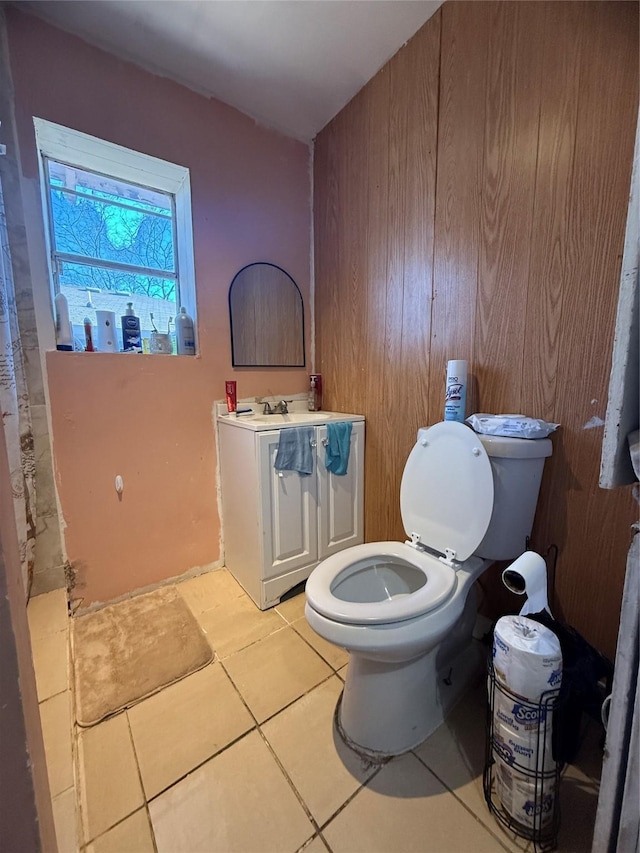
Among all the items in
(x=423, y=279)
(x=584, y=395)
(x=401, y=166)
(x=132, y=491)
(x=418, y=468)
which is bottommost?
(x=132, y=491)

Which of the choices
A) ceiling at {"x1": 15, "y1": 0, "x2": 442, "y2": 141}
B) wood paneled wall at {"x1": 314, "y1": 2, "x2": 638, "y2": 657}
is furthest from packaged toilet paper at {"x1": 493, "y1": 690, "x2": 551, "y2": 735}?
ceiling at {"x1": 15, "y1": 0, "x2": 442, "y2": 141}

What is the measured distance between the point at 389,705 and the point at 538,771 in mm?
361

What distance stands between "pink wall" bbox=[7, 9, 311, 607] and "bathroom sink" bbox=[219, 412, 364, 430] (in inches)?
6.8

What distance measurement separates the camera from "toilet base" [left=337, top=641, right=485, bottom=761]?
97 cm

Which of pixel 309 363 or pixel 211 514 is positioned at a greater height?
pixel 309 363

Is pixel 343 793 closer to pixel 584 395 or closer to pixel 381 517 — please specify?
pixel 381 517

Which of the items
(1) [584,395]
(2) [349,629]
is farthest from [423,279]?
(2) [349,629]

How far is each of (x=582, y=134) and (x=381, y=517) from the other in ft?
5.27

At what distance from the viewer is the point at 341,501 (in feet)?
5.81

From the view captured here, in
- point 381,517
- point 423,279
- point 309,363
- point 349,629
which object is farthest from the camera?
point 309,363

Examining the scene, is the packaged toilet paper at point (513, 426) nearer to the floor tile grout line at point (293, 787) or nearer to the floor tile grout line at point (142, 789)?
the floor tile grout line at point (293, 787)

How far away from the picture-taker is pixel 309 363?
2.12 m

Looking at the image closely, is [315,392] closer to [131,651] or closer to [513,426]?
[513,426]

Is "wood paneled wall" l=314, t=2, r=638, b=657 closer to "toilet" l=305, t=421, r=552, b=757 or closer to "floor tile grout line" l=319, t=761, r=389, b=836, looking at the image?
"toilet" l=305, t=421, r=552, b=757
